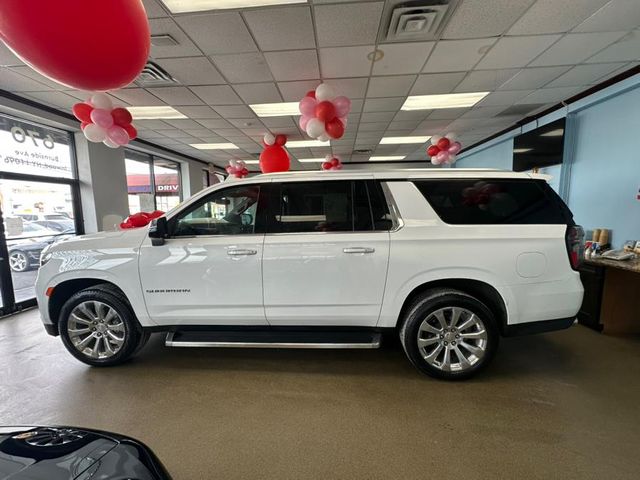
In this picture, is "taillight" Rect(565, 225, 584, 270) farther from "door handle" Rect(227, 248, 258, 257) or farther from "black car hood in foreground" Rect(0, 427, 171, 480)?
"black car hood in foreground" Rect(0, 427, 171, 480)

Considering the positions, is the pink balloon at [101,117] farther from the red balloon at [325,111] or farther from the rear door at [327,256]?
the rear door at [327,256]

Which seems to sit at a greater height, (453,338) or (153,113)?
(153,113)

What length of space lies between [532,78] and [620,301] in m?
3.20

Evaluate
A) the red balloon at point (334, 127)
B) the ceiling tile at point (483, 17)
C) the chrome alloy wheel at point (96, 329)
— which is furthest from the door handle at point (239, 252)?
the ceiling tile at point (483, 17)

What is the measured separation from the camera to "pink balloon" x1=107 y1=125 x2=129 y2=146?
4.07m

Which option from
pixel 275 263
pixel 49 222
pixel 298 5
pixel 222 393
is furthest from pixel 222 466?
pixel 49 222

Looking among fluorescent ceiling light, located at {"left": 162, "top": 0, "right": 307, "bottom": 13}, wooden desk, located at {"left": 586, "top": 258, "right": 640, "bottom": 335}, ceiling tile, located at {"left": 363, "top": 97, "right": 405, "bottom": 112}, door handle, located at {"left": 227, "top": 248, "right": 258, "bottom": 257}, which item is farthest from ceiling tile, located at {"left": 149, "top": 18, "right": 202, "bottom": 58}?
wooden desk, located at {"left": 586, "top": 258, "right": 640, "bottom": 335}

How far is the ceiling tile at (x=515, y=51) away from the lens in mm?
3115

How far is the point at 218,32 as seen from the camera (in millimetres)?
2834

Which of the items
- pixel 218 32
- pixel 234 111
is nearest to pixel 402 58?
pixel 218 32

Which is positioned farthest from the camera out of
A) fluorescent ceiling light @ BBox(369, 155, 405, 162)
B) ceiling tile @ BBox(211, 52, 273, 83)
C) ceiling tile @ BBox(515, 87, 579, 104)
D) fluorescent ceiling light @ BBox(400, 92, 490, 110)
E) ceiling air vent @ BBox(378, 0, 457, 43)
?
fluorescent ceiling light @ BBox(369, 155, 405, 162)

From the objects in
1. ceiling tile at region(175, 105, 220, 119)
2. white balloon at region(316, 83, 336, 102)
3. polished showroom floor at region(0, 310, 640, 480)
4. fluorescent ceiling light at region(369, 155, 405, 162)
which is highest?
fluorescent ceiling light at region(369, 155, 405, 162)

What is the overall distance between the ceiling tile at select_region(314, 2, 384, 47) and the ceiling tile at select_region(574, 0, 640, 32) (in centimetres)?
211

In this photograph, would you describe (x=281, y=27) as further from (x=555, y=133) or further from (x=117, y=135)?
(x=555, y=133)
